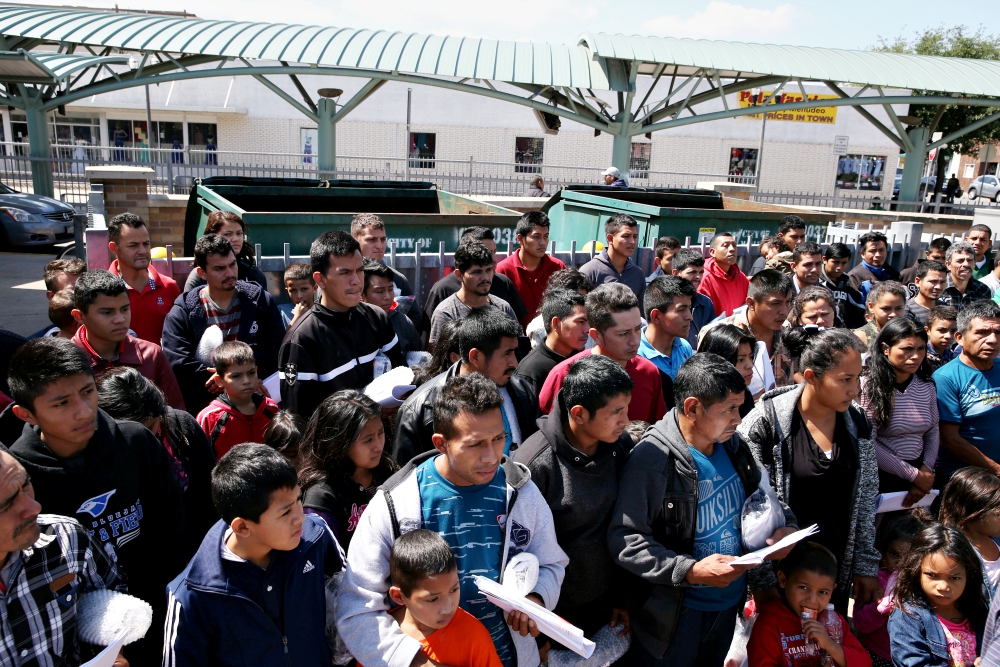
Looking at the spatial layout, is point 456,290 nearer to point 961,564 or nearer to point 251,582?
point 251,582

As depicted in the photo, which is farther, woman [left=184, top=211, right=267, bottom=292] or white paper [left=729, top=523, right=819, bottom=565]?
woman [left=184, top=211, right=267, bottom=292]

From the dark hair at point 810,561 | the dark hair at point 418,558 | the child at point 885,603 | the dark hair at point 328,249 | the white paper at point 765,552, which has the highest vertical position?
the dark hair at point 328,249

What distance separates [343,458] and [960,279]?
19.1ft

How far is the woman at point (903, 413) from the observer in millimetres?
3867

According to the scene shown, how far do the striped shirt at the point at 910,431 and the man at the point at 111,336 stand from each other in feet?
12.0

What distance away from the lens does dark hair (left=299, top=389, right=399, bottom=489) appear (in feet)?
9.14

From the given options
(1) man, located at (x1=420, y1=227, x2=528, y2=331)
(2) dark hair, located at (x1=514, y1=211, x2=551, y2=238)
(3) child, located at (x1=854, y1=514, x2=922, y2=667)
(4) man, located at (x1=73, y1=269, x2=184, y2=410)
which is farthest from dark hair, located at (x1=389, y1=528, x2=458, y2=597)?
(2) dark hair, located at (x1=514, y1=211, x2=551, y2=238)

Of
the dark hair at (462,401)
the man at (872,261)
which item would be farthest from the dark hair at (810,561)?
the man at (872,261)

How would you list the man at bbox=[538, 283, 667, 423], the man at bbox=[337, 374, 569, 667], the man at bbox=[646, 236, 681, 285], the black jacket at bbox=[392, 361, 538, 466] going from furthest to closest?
the man at bbox=[646, 236, 681, 285] < the man at bbox=[538, 283, 667, 423] < the black jacket at bbox=[392, 361, 538, 466] < the man at bbox=[337, 374, 569, 667]

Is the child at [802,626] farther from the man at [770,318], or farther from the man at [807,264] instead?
the man at [807,264]

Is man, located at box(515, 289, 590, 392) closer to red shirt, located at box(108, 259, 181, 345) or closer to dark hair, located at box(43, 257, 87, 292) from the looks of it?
red shirt, located at box(108, 259, 181, 345)

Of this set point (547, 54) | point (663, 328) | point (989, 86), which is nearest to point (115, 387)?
point (663, 328)

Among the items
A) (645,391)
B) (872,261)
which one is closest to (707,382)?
(645,391)

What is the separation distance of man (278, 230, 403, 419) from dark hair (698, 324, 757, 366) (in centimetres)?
177
